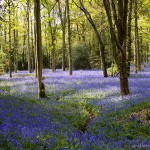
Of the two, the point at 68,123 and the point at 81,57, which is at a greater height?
the point at 81,57

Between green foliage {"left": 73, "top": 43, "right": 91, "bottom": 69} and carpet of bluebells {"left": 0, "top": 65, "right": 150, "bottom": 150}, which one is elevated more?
green foliage {"left": 73, "top": 43, "right": 91, "bottom": 69}

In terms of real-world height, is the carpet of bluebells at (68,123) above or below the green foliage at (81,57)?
below

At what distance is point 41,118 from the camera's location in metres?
9.82

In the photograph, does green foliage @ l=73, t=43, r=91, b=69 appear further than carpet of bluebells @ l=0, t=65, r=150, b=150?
Yes

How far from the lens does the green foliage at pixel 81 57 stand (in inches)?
2009

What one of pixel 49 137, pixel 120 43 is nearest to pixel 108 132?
pixel 49 137

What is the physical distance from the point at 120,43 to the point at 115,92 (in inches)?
114

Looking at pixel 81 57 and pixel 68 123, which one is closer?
pixel 68 123

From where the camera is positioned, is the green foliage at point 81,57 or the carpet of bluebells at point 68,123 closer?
the carpet of bluebells at point 68,123

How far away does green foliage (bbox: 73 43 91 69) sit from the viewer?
5103 centimetres

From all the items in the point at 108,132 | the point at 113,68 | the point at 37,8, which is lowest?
the point at 108,132

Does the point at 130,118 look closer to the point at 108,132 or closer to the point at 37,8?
the point at 108,132

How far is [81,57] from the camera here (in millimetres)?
51312

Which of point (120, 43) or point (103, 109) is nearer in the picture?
point (103, 109)
